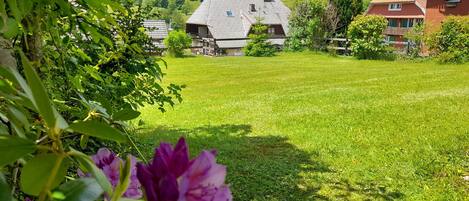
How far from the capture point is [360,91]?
905cm

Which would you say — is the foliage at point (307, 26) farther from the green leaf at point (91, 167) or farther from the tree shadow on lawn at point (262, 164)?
the green leaf at point (91, 167)

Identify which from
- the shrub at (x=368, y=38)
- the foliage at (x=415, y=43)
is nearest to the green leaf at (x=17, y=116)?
the foliage at (x=415, y=43)

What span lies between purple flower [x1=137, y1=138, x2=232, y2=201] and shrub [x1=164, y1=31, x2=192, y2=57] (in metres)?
20.8

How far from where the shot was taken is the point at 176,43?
21031 mm

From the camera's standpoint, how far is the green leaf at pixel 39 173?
376mm

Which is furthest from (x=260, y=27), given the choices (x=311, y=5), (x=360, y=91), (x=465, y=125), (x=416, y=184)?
(x=416, y=184)

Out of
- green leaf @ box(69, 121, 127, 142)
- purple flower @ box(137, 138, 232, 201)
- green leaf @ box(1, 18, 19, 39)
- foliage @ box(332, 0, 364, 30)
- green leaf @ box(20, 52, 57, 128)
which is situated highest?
foliage @ box(332, 0, 364, 30)

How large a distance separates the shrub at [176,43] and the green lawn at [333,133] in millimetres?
9980

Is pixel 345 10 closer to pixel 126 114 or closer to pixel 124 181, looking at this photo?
pixel 126 114

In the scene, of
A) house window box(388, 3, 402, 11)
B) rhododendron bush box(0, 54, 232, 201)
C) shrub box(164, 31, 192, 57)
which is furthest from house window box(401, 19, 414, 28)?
rhododendron bush box(0, 54, 232, 201)

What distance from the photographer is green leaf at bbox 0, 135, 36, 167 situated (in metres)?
0.36

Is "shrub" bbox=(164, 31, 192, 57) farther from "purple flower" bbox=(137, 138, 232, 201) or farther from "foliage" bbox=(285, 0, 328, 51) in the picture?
"purple flower" bbox=(137, 138, 232, 201)

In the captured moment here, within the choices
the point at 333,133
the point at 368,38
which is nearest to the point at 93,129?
the point at 333,133

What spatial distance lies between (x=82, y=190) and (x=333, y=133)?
561 centimetres
